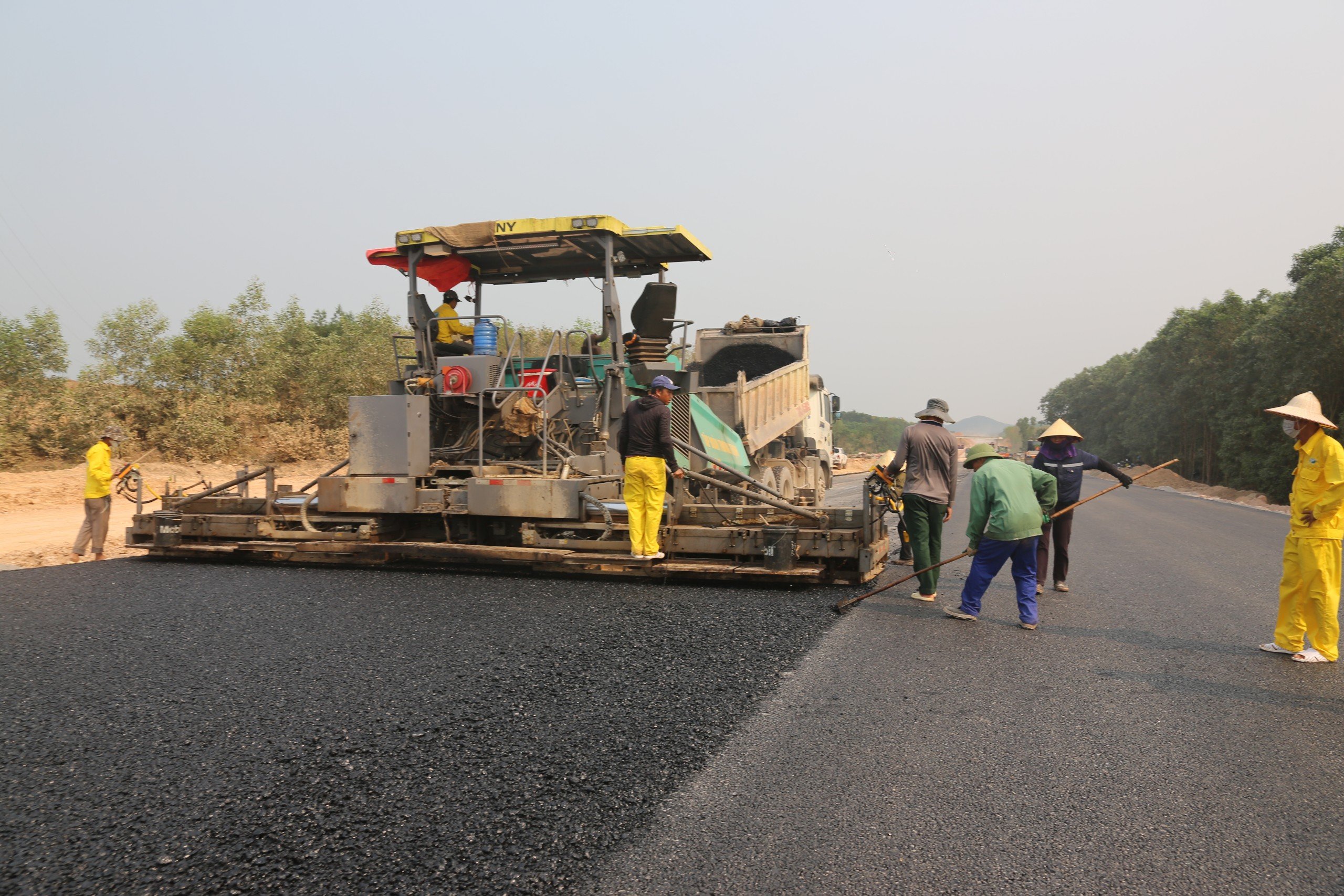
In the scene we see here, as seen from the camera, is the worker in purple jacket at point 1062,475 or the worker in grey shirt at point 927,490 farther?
the worker in purple jacket at point 1062,475

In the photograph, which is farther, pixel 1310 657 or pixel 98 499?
pixel 98 499

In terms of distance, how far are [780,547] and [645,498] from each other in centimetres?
107

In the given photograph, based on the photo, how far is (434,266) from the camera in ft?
24.2

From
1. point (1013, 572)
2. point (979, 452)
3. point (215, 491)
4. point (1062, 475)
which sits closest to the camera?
point (1013, 572)

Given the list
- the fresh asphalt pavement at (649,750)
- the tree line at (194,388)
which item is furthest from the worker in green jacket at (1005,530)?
the tree line at (194,388)

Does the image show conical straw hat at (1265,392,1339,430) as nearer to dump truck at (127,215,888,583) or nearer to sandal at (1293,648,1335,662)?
sandal at (1293,648,1335,662)

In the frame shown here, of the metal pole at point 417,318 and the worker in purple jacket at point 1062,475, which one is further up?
the metal pole at point 417,318

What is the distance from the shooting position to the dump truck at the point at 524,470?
6383mm

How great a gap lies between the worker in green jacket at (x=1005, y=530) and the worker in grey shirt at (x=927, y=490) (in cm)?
45

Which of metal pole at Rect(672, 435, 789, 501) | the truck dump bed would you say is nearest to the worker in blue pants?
metal pole at Rect(672, 435, 789, 501)

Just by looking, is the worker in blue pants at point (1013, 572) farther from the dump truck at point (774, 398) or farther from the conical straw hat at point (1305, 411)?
the dump truck at point (774, 398)

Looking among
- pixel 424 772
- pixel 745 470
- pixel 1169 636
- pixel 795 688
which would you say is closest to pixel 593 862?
pixel 424 772

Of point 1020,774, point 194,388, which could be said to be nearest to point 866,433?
point 194,388

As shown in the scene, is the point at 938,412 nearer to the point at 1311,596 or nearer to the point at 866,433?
the point at 1311,596
